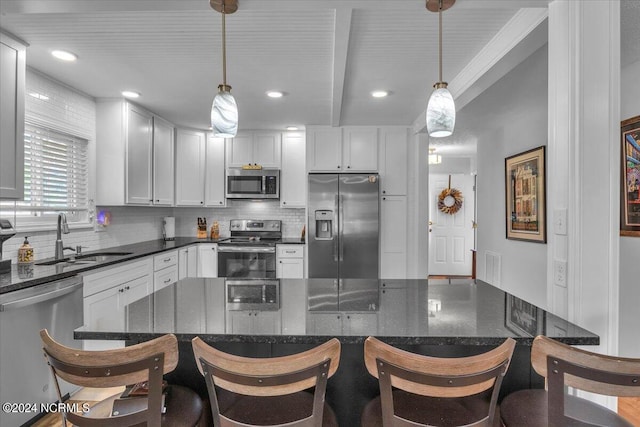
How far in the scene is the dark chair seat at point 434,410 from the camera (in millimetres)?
1116

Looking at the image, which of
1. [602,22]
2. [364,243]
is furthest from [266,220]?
[602,22]

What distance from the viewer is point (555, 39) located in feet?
5.35

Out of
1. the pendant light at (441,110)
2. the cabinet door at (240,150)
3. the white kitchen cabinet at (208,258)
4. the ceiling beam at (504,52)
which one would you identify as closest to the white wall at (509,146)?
the ceiling beam at (504,52)

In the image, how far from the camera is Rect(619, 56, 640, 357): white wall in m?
2.60

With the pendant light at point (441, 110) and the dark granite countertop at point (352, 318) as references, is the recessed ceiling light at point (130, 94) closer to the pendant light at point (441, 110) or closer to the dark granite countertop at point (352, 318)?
the dark granite countertop at point (352, 318)

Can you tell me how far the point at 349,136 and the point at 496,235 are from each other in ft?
7.29

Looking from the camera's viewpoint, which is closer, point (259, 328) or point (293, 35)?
point (259, 328)

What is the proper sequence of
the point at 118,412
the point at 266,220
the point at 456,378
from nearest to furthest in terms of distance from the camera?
the point at 456,378 → the point at 118,412 → the point at 266,220

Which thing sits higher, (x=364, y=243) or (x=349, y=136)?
(x=349, y=136)

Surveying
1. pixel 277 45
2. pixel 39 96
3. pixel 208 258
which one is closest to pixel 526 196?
pixel 277 45

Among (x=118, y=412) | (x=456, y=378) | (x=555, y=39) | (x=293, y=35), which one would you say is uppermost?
(x=293, y=35)

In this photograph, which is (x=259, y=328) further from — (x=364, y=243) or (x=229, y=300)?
(x=364, y=243)

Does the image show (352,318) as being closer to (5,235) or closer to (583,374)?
(583,374)

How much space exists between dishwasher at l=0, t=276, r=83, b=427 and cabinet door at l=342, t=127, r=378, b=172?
3090mm
